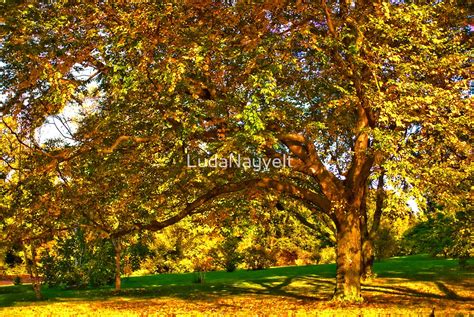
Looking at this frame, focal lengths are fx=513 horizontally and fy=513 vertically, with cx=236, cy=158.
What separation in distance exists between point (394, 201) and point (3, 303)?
22157mm

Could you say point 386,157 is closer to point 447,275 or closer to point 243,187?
point 243,187

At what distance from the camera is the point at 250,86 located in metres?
14.8

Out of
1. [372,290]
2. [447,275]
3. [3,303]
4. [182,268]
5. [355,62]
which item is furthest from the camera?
[182,268]

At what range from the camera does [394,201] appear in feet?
47.4

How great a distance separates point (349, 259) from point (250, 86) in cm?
838

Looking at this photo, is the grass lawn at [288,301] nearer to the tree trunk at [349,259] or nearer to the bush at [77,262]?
the tree trunk at [349,259]

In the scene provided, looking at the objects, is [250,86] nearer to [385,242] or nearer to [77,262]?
[77,262]

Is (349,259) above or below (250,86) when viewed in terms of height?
below

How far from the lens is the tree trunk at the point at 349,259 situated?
62.7 feet

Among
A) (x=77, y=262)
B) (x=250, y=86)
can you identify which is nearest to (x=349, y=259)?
(x=250, y=86)

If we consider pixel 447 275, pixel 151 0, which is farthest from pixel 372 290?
pixel 151 0

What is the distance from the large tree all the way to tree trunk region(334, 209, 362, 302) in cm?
→ 4

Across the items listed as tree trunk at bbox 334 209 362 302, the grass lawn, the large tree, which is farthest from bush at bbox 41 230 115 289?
tree trunk at bbox 334 209 362 302

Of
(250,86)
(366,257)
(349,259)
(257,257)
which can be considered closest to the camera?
(250,86)
